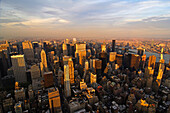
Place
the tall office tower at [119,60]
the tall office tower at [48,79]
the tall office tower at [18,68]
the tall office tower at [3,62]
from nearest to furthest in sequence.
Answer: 1. the tall office tower at [48,79]
2. the tall office tower at [18,68]
3. the tall office tower at [3,62]
4. the tall office tower at [119,60]

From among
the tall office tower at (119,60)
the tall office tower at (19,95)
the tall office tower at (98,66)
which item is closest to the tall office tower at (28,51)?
the tall office tower at (19,95)

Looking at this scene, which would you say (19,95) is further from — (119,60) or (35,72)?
(119,60)

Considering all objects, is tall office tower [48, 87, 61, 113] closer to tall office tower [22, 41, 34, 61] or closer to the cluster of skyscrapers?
the cluster of skyscrapers

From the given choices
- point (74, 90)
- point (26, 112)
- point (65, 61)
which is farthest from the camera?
point (65, 61)

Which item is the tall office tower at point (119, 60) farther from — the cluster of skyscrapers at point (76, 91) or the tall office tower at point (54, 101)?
the tall office tower at point (54, 101)

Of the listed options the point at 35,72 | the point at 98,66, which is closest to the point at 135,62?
the point at 98,66

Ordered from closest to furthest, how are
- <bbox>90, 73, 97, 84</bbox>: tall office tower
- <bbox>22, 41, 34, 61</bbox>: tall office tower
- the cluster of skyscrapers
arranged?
the cluster of skyscrapers → <bbox>90, 73, 97, 84</bbox>: tall office tower → <bbox>22, 41, 34, 61</bbox>: tall office tower

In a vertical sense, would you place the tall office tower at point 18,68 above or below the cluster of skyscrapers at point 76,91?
above

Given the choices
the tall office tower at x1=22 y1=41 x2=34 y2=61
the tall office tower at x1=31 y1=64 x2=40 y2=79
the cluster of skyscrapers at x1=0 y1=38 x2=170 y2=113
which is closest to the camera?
the cluster of skyscrapers at x1=0 y1=38 x2=170 y2=113

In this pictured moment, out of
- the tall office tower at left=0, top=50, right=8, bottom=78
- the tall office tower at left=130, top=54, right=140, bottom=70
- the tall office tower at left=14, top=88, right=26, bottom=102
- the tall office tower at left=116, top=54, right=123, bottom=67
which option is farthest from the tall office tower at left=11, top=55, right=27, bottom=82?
the tall office tower at left=130, top=54, right=140, bottom=70

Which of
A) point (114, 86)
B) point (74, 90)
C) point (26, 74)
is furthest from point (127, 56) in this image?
point (26, 74)

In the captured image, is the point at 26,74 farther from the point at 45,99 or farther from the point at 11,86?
the point at 45,99
